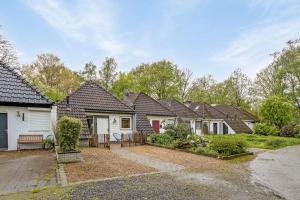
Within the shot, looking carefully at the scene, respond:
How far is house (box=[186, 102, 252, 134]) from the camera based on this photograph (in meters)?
35.9

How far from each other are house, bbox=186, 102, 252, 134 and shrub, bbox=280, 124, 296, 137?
7.04 m

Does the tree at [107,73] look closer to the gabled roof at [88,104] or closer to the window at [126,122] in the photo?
the gabled roof at [88,104]

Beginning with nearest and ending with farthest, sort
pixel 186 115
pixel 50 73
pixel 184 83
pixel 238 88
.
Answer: pixel 186 115
pixel 50 73
pixel 184 83
pixel 238 88

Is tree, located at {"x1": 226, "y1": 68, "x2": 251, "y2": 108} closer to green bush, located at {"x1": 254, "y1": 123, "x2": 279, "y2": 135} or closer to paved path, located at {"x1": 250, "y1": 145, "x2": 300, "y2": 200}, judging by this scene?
green bush, located at {"x1": 254, "y1": 123, "x2": 279, "y2": 135}

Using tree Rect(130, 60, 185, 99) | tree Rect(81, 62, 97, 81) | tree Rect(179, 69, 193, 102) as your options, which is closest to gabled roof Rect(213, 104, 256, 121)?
tree Rect(179, 69, 193, 102)

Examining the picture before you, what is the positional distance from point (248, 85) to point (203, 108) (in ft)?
57.4

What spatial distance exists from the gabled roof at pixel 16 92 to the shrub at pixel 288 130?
26.5 m

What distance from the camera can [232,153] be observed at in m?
13.8

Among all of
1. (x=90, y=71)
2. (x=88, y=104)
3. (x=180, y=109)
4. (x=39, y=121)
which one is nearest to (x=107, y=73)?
(x=90, y=71)

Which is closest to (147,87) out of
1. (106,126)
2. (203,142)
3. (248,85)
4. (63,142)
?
(248,85)

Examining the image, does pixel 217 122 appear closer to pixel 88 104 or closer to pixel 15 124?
pixel 88 104

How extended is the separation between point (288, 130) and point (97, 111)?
74.5 feet

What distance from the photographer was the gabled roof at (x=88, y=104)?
18.4 m

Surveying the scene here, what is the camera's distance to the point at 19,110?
47.8ft
